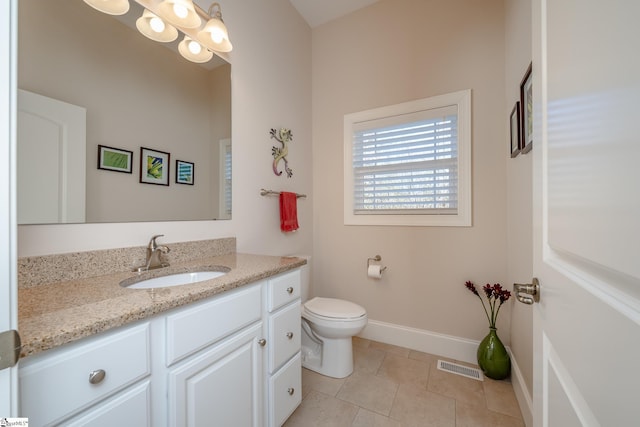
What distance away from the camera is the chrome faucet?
116 centimetres

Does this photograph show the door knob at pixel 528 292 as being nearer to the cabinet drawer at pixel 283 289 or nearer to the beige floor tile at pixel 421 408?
the cabinet drawer at pixel 283 289

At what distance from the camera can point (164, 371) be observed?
759mm

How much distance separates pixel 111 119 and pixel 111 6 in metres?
0.48

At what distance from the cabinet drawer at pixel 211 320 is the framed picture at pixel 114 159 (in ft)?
2.47

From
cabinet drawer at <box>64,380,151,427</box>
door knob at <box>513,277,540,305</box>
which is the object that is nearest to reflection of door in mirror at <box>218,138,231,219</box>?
cabinet drawer at <box>64,380,151,427</box>

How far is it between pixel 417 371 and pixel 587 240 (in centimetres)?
182

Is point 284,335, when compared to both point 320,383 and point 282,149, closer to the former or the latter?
point 320,383

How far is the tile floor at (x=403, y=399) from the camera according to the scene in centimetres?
138

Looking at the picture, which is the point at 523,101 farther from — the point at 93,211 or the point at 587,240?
the point at 93,211

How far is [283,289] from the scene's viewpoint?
4.09ft

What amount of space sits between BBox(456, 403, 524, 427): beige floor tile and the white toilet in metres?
0.69

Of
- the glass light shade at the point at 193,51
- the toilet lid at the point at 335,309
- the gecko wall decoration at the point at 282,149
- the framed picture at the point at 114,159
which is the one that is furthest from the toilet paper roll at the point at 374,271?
the glass light shade at the point at 193,51

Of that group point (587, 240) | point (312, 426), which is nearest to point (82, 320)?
point (587, 240)

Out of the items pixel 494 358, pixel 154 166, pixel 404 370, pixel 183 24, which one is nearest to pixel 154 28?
pixel 183 24
